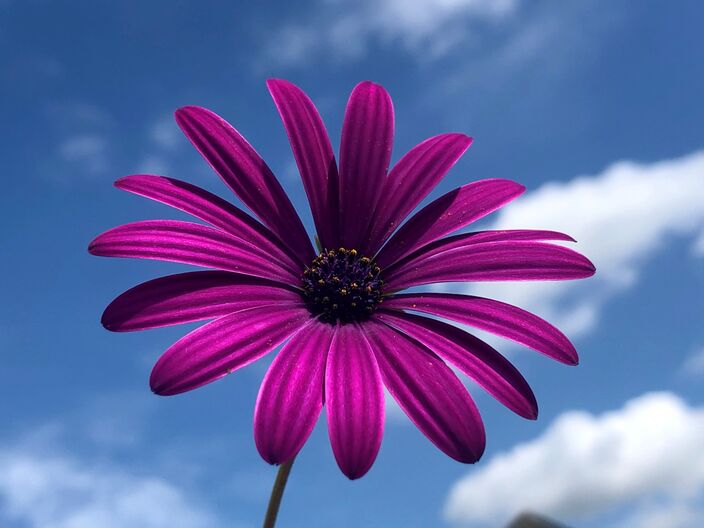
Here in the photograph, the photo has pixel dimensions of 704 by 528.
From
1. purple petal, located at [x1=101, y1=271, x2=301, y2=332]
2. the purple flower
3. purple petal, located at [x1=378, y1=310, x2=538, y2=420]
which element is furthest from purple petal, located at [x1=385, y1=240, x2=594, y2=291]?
purple petal, located at [x1=101, y1=271, x2=301, y2=332]

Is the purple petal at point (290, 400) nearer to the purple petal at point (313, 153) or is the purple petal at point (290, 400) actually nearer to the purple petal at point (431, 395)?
the purple petal at point (431, 395)

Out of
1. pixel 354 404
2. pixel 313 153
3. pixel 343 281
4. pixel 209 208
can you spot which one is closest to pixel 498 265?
pixel 343 281

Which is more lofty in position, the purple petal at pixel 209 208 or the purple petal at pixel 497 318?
the purple petal at pixel 209 208

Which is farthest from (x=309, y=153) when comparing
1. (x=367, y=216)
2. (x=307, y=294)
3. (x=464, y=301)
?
(x=464, y=301)

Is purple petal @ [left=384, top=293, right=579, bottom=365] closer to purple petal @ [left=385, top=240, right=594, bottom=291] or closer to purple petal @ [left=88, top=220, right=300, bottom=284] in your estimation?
purple petal @ [left=385, top=240, right=594, bottom=291]

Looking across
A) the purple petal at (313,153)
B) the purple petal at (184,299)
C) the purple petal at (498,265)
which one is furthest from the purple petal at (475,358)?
the purple petal at (313,153)

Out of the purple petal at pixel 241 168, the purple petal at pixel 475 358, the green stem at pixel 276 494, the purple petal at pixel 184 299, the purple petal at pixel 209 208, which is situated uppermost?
the purple petal at pixel 241 168
